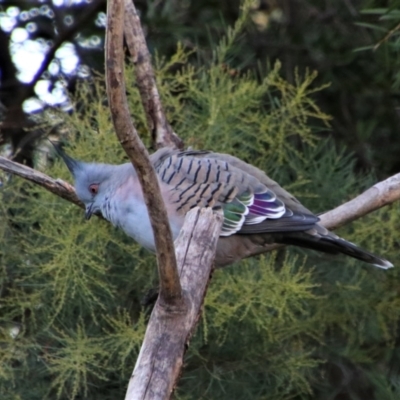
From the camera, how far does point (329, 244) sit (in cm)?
246

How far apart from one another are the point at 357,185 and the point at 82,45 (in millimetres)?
1060

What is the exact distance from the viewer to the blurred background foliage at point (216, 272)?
105 inches

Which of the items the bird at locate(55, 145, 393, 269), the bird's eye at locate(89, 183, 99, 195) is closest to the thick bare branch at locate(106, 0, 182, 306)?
the bird at locate(55, 145, 393, 269)

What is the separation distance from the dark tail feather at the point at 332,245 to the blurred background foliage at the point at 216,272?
130 millimetres

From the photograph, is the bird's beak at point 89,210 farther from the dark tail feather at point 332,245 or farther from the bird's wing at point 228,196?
the dark tail feather at point 332,245

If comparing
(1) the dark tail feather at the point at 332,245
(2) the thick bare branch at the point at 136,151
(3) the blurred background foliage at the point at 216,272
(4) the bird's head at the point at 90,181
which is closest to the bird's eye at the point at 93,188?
(4) the bird's head at the point at 90,181

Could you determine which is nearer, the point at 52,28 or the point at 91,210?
the point at 91,210

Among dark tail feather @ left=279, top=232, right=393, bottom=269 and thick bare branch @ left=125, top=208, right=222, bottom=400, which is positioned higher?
thick bare branch @ left=125, top=208, right=222, bottom=400

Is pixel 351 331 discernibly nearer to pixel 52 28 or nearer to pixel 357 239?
pixel 357 239

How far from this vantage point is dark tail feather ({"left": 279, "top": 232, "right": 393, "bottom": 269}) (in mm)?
2428

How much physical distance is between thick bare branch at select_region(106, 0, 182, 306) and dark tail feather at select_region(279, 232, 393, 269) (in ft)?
→ 2.13

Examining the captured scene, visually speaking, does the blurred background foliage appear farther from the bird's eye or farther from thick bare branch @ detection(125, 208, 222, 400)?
thick bare branch @ detection(125, 208, 222, 400)

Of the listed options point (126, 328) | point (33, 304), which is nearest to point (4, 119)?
point (33, 304)

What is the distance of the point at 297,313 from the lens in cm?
293
